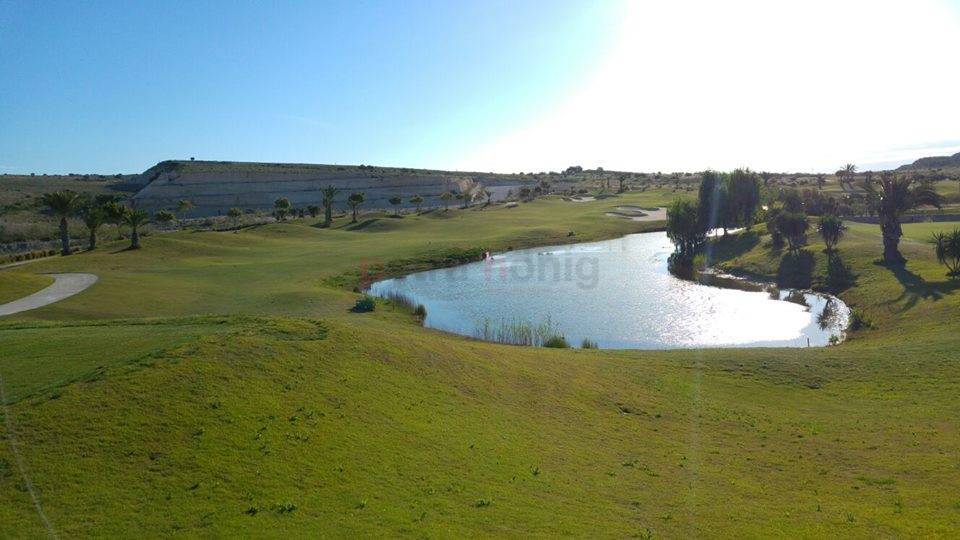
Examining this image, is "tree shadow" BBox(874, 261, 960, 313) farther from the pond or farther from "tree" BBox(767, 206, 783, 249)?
"tree" BBox(767, 206, 783, 249)

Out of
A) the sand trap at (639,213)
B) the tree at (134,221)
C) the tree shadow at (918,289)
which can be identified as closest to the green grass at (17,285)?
the tree at (134,221)

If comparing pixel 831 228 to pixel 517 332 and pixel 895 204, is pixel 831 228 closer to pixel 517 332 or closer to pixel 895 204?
pixel 895 204

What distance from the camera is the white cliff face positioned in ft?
400

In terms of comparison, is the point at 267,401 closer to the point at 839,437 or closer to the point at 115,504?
the point at 115,504

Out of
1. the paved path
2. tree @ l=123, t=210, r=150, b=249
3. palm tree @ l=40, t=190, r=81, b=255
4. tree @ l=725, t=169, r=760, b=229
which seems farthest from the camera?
tree @ l=725, t=169, r=760, b=229

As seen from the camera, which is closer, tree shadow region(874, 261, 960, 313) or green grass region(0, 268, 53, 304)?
tree shadow region(874, 261, 960, 313)

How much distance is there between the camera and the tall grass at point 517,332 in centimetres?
3073

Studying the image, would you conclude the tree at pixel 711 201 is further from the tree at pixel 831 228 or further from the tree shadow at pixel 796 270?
the tree at pixel 831 228

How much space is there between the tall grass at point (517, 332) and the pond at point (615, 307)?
0.34ft

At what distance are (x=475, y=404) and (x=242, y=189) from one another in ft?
421

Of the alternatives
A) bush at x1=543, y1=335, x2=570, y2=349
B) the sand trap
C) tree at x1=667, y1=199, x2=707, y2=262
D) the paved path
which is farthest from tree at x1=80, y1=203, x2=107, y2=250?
the sand trap

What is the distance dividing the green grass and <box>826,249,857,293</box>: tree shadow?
166 feet

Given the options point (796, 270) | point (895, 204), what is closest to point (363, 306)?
point (796, 270)

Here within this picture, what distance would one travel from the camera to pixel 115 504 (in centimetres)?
970
